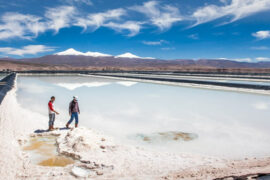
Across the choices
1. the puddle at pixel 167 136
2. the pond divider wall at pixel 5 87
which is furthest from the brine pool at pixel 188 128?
the pond divider wall at pixel 5 87

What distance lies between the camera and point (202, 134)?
239 inches

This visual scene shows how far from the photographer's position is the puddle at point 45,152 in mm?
4367

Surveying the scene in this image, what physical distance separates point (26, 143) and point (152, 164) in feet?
9.66

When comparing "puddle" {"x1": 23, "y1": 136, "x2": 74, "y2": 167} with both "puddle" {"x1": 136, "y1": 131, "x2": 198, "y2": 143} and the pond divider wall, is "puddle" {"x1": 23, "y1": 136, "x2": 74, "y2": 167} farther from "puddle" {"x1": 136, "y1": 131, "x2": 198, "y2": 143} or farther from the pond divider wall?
the pond divider wall

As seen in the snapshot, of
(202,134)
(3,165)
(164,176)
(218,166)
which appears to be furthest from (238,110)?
(3,165)

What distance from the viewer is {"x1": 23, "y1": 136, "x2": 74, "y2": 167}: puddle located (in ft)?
14.3

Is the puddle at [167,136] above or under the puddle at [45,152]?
above

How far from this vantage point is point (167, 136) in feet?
19.2

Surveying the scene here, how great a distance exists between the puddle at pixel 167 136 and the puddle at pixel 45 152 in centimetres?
193

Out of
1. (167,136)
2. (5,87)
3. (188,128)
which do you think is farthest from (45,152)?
(5,87)

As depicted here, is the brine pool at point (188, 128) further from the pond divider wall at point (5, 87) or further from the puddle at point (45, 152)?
the pond divider wall at point (5, 87)

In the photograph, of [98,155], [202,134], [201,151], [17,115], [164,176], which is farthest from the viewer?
[17,115]

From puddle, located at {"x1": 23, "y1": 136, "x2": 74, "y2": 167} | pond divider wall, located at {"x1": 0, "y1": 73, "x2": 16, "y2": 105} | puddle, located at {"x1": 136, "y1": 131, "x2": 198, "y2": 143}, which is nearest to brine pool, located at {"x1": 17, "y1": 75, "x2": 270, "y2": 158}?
puddle, located at {"x1": 136, "y1": 131, "x2": 198, "y2": 143}

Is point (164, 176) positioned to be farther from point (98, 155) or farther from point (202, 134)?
point (202, 134)
